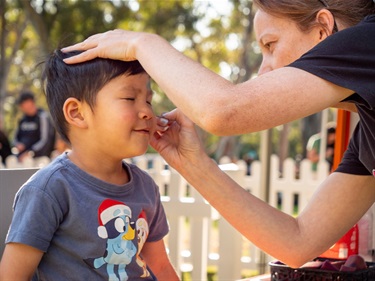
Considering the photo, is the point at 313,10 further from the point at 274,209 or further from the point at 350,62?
the point at 274,209

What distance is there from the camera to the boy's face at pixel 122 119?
6.86 feet

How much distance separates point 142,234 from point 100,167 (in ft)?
0.75

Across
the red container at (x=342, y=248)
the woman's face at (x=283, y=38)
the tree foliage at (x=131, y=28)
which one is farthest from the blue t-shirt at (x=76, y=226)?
the tree foliage at (x=131, y=28)

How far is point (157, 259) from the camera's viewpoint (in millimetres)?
2320

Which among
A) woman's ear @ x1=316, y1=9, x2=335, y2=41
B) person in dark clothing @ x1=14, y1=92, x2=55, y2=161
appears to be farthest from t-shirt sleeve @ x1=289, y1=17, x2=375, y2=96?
person in dark clothing @ x1=14, y1=92, x2=55, y2=161

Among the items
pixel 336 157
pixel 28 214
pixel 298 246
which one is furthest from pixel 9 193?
pixel 336 157

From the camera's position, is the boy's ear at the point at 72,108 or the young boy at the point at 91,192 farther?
the boy's ear at the point at 72,108

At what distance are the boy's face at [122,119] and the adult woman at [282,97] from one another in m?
0.09

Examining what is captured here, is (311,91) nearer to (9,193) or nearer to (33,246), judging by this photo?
(33,246)

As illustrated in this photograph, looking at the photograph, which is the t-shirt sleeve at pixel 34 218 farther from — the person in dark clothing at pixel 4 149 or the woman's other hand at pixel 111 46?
the person in dark clothing at pixel 4 149

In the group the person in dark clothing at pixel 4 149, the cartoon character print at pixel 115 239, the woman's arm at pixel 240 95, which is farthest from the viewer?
the person in dark clothing at pixel 4 149

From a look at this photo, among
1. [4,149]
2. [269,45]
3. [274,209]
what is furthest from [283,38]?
[4,149]

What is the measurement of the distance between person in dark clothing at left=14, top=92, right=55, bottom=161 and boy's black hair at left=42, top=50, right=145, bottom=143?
8249mm

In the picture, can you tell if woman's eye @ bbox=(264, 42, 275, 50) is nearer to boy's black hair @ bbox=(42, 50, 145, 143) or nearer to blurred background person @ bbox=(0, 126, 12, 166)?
boy's black hair @ bbox=(42, 50, 145, 143)
